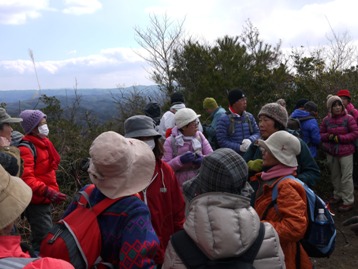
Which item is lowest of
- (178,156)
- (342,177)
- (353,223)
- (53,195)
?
(342,177)

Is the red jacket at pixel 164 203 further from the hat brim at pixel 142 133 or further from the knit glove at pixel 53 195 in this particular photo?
the knit glove at pixel 53 195

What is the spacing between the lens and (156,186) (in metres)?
2.91

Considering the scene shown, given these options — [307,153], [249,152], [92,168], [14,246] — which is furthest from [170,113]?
[14,246]

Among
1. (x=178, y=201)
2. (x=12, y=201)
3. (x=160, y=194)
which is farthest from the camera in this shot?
(x=178, y=201)

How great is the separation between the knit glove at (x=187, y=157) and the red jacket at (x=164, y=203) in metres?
0.90

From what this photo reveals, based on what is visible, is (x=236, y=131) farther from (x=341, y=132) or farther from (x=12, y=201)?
(x=12, y=201)

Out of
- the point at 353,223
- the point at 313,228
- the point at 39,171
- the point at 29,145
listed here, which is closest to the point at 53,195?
the point at 39,171

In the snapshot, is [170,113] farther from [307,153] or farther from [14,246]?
[14,246]

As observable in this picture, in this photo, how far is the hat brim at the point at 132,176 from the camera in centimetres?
198

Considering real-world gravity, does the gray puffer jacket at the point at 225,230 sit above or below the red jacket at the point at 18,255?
below

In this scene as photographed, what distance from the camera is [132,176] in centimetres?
207

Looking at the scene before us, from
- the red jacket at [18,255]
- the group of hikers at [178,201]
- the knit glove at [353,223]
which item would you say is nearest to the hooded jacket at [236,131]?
the group of hikers at [178,201]

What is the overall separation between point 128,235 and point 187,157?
6.89ft

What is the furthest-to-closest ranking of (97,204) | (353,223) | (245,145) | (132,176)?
1. (245,145)
2. (353,223)
3. (132,176)
4. (97,204)
